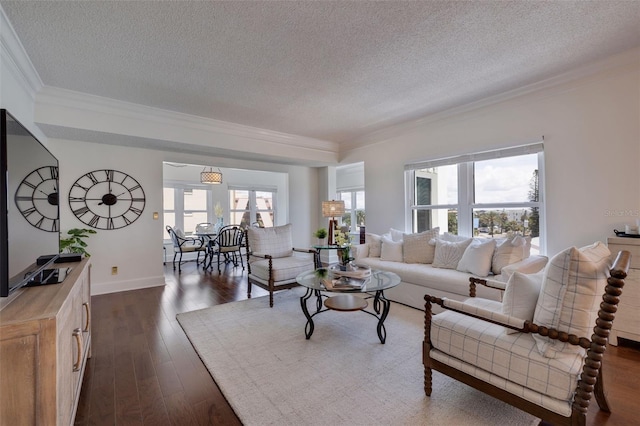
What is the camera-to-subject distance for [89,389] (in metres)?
2.03

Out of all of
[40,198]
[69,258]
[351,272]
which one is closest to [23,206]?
[40,198]

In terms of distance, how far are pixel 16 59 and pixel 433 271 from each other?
4648 millimetres

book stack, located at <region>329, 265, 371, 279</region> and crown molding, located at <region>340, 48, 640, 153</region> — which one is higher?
crown molding, located at <region>340, 48, 640, 153</region>

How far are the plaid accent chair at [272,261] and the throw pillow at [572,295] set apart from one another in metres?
2.87

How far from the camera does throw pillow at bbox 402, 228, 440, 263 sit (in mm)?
4016

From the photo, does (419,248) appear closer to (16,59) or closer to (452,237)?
(452,237)

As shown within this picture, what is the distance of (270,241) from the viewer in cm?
445

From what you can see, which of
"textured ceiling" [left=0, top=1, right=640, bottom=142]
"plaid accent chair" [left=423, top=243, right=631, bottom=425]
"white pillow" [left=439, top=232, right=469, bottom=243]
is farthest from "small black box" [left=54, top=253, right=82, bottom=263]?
"white pillow" [left=439, top=232, right=469, bottom=243]

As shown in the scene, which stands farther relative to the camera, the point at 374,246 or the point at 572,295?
the point at 374,246

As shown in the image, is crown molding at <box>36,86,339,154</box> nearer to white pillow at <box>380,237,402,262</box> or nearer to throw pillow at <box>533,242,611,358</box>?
white pillow at <box>380,237,402,262</box>

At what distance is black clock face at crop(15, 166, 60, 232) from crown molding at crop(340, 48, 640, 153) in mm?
4545

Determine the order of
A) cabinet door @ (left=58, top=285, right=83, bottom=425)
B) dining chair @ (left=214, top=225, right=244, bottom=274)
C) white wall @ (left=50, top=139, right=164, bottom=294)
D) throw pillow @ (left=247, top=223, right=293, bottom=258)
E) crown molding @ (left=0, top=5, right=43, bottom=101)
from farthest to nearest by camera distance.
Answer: dining chair @ (left=214, top=225, right=244, bottom=274)
throw pillow @ (left=247, top=223, right=293, bottom=258)
white wall @ (left=50, top=139, right=164, bottom=294)
crown molding @ (left=0, top=5, right=43, bottom=101)
cabinet door @ (left=58, top=285, right=83, bottom=425)

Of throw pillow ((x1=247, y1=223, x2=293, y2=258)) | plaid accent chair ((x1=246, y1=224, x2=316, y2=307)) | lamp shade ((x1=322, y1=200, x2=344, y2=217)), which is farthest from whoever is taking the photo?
lamp shade ((x1=322, y1=200, x2=344, y2=217))

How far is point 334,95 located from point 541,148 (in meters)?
2.58
